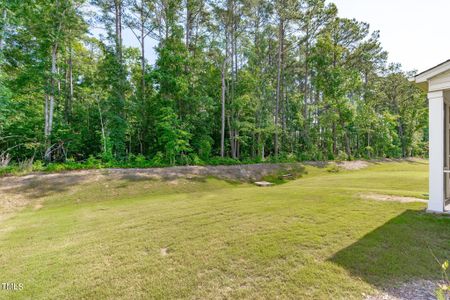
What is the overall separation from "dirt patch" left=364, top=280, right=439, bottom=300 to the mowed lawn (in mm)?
85

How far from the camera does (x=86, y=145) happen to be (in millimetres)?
13859

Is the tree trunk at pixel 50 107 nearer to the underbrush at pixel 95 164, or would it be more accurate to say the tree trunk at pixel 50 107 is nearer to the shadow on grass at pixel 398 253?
the underbrush at pixel 95 164

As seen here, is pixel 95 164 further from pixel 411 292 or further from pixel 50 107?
pixel 411 292

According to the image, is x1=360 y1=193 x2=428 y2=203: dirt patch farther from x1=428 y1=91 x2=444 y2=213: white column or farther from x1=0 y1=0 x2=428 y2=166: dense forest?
x1=0 y1=0 x2=428 y2=166: dense forest

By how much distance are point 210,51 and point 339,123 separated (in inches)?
564

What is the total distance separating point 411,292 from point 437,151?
3756 mm

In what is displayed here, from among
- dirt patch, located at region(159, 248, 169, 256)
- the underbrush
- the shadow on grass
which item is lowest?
dirt patch, located at region(159, 248, 169, 256)

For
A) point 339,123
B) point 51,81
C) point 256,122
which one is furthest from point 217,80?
point 339,123

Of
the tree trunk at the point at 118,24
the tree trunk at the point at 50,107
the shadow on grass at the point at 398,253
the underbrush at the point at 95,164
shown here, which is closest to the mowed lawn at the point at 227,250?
the shadow on grass at the point at 398,253

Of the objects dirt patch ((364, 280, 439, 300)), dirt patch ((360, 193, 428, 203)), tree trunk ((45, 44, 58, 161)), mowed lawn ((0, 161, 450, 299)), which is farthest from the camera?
tree trunk ((45, 44, 58, 161))

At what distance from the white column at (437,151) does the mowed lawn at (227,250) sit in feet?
1.38

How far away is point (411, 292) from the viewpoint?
2496mm

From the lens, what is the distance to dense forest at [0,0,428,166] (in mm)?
11820

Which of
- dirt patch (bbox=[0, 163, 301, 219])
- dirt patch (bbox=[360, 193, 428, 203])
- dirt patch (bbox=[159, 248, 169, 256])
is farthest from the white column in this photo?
dirt patch (bbox=[0, 163, 301, 219])
